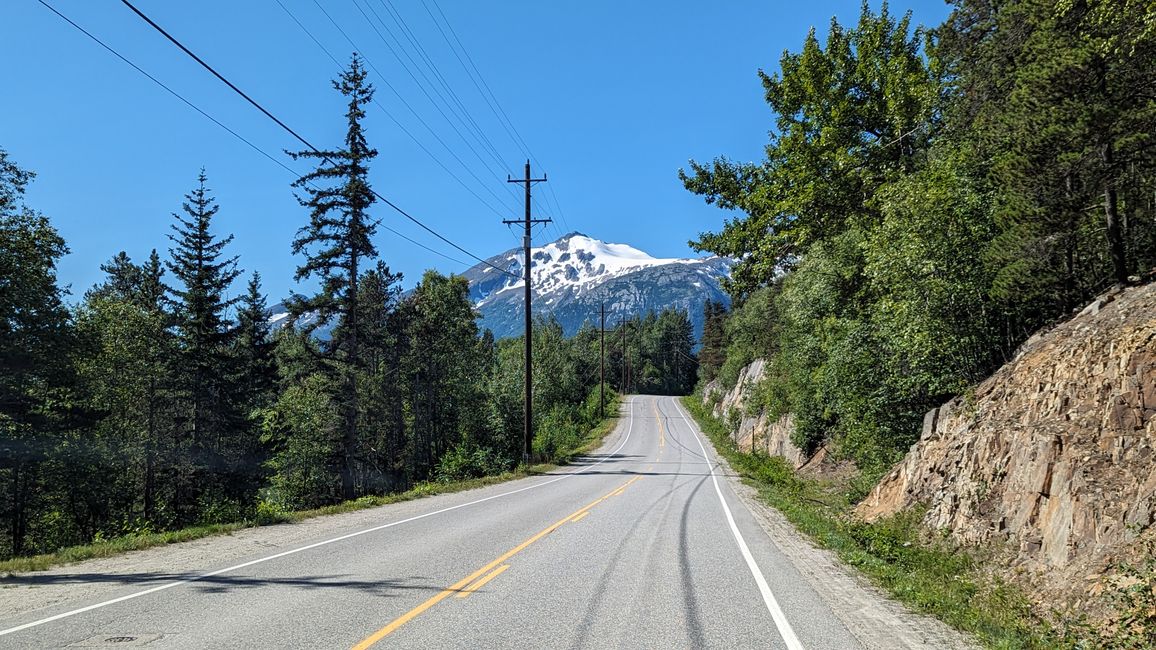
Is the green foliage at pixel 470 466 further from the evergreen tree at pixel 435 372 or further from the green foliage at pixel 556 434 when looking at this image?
the evergreen tree at pixel 435 372

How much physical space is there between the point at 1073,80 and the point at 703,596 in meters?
10.8

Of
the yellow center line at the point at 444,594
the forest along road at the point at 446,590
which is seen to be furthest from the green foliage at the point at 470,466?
the yellow center line at the point at 444,594

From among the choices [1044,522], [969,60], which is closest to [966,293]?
[1044,522]

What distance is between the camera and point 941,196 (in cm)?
1354

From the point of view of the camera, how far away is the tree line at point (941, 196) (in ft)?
34.7

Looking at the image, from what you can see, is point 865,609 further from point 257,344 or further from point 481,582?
point 257,344

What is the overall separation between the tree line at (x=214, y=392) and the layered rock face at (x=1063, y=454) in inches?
588

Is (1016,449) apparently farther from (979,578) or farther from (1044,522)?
(979,578)

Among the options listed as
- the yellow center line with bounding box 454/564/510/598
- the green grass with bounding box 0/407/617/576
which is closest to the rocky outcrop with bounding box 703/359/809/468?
the green grass with bounding box 0/407/617/576

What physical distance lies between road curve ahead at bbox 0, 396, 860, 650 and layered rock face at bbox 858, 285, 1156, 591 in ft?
9.11

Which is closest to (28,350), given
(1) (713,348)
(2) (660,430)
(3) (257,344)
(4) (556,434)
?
(3) (257,344)

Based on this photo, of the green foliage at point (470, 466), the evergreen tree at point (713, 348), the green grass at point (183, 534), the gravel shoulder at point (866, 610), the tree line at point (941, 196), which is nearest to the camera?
the gravel shoulder at point (866, 610)

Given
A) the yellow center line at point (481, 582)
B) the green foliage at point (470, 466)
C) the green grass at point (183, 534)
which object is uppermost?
the yellow center line at point (481, 582)

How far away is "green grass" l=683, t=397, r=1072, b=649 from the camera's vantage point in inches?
231
